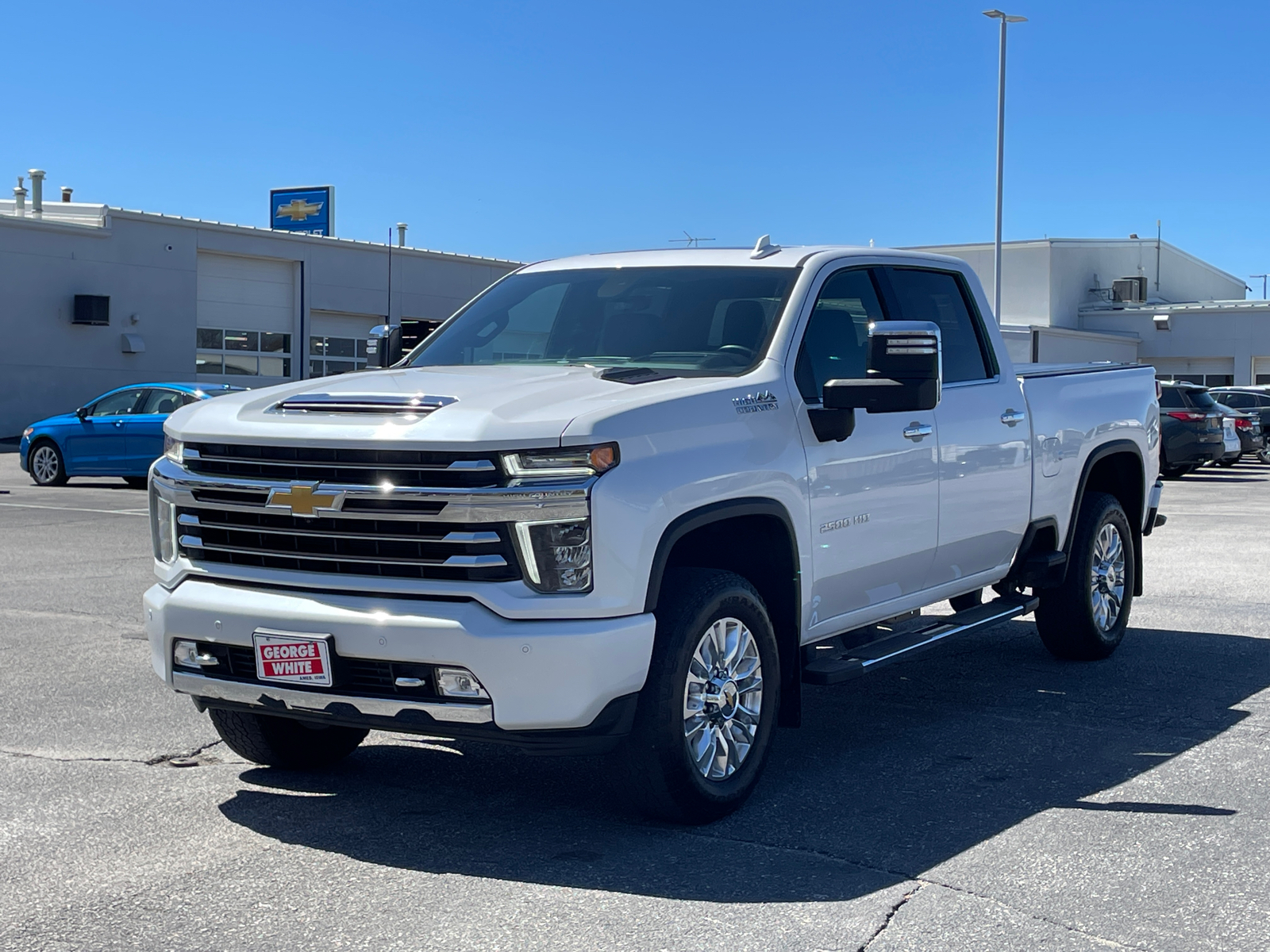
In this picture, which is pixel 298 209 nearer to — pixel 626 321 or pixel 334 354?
pixel 334 354

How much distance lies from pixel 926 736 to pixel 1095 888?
2056mm

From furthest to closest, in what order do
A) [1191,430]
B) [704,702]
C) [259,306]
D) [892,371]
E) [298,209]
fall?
1. [298,209]
2. [259,306]
3. [1191,430]
4. [892,371]
5. [704,702]

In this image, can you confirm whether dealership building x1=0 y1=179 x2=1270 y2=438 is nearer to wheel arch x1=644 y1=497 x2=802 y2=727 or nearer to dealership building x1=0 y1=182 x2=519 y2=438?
dealership building x1=0 y1=182 x2=519 y2=438

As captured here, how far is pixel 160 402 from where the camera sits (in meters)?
21.8

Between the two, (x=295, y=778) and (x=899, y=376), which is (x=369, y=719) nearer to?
(x=295, y=778)

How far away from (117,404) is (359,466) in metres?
18.7

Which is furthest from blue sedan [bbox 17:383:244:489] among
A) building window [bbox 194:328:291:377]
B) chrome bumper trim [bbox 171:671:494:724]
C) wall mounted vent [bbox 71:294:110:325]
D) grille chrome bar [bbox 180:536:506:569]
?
chrome bumper trim [bbox 171:671:494:724]

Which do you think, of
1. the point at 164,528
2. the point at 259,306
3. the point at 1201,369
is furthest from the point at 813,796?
the point at 1201,369

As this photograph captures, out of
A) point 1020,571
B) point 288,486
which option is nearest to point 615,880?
point 288,486

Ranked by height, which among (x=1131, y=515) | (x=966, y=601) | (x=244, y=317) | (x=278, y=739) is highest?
(x=244, y=317)

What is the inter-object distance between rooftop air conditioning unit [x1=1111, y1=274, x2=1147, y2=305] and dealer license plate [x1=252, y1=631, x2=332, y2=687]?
5473 cm

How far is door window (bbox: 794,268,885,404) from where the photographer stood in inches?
234

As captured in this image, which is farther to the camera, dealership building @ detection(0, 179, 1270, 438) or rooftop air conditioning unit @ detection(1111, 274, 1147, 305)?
rooftop air conditioning unit @ detection(1111, 274, 1147, 305)

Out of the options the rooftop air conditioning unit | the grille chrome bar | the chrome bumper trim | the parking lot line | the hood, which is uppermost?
the rooftop air conditioning unit
